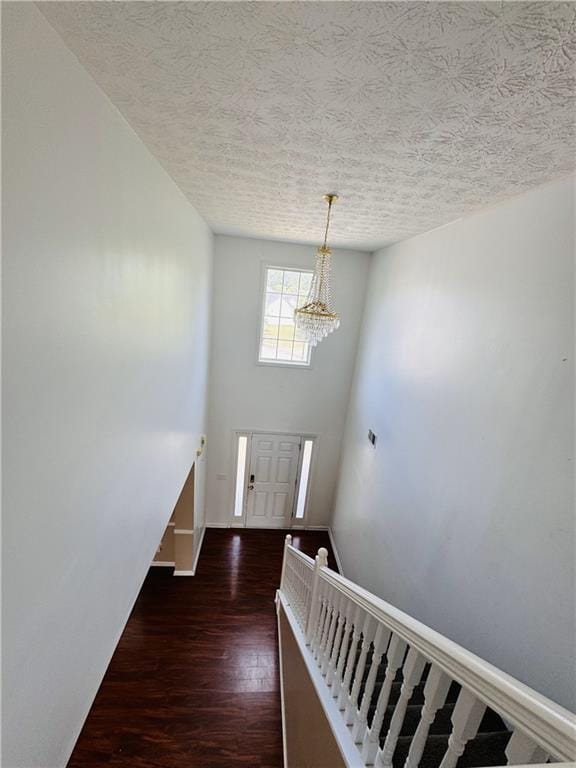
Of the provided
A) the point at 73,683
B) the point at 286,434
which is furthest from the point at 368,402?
the point at 73,683

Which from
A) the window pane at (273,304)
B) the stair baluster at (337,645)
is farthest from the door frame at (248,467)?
the stair baluster at (337,645)

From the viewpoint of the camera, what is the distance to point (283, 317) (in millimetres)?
5035

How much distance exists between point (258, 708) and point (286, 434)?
10.7 feet

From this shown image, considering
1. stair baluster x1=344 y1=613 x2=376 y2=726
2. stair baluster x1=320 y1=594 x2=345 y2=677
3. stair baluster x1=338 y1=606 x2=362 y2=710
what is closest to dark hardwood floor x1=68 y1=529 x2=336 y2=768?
stair baluster x1=320 y1=594 x2=345 y2=677

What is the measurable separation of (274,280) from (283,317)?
0.55m

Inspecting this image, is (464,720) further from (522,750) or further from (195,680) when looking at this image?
(195,680)

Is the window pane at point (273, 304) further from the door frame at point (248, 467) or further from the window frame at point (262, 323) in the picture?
the door frame at point (248, 467)

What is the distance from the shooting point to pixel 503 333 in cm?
200

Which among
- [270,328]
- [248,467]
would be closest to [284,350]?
[270,328]

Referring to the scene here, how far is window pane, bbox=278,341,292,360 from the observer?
16.9ft

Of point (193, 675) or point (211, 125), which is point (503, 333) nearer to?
point (211, 125)

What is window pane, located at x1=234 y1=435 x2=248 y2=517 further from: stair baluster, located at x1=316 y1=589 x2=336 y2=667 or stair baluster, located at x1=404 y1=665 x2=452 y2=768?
stair baluster, located at x1=404 y1=665 x2=452 y2=768

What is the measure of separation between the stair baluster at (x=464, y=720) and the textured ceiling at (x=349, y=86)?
5.72ft

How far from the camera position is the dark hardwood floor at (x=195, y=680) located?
2.50m
